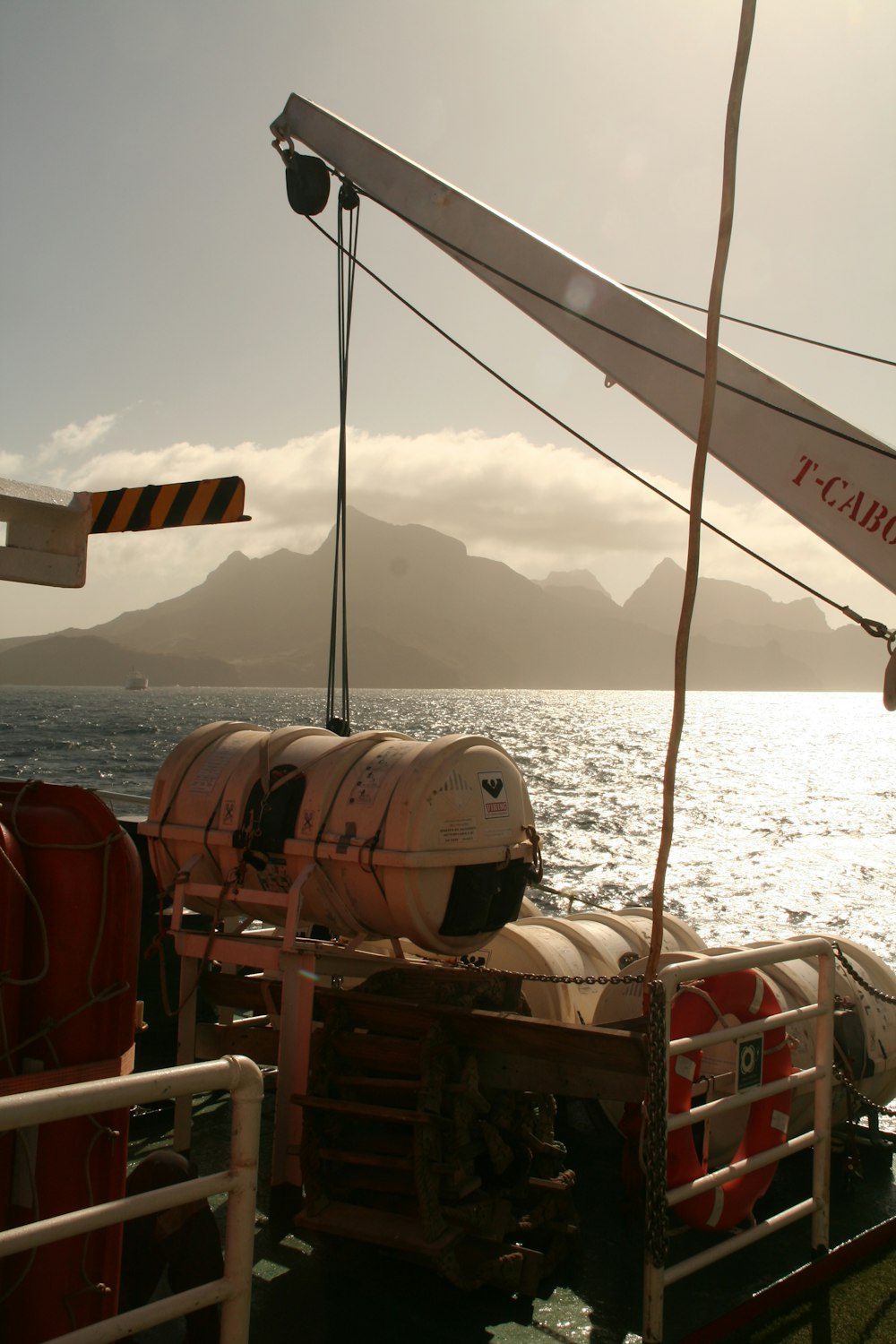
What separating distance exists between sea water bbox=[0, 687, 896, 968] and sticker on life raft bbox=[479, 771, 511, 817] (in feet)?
9.19

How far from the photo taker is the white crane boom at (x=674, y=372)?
6039 mm

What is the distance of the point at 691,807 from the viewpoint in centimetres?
5941

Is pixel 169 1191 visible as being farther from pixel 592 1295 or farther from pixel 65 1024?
pixel 592 1295

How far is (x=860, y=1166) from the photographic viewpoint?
19.7 feet

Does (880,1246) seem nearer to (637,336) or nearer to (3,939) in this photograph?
(3,939)

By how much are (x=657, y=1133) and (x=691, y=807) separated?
57.2 meters

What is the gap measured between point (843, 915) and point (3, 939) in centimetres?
3012

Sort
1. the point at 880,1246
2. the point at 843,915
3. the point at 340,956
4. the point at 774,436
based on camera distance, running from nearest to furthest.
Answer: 1. the point at 880,1246
2. the point at 340,956
3. the point at 774,436
4. the point at 843,915

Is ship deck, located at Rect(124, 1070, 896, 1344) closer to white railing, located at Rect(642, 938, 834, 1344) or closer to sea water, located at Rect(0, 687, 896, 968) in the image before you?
white railing, located at Rect(642, 938, 834, 1344)

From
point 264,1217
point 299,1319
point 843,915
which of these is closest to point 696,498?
point 299,1319

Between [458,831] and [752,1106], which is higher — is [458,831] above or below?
above

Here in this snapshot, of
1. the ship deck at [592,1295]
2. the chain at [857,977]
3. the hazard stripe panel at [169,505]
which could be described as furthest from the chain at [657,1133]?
the hazard stripe panel at [169,505]

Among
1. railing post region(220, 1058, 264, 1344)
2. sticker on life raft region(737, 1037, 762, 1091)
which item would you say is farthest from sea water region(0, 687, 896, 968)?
railing post region(220, 1058, 264, 1344)

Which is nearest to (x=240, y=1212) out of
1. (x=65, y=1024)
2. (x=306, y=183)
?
(x=65, y=1024)
